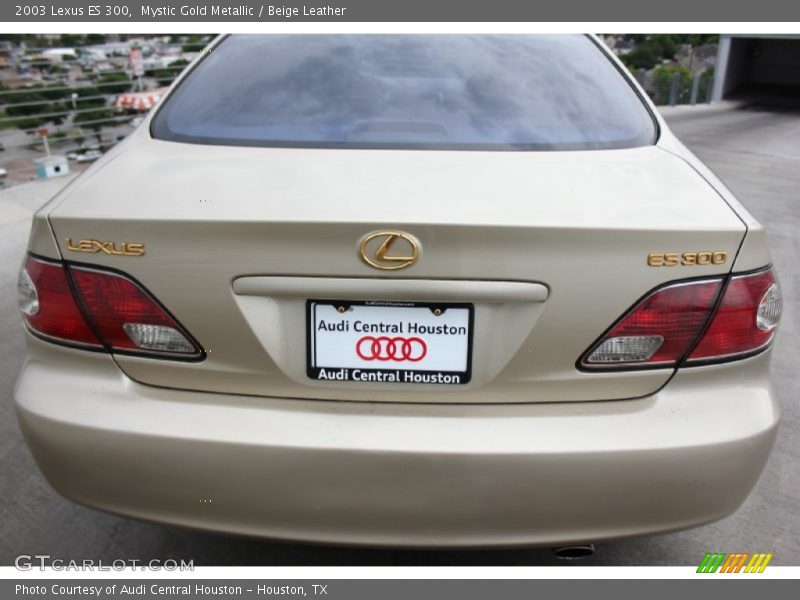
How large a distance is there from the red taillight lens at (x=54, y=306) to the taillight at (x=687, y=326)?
1.15 m

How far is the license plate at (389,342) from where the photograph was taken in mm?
1542

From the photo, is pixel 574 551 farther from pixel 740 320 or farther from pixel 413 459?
pixel 740 320

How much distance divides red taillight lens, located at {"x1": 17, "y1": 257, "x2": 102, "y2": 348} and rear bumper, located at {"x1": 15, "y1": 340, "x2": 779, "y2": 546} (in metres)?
0.08

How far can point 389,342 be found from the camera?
157 centimetres

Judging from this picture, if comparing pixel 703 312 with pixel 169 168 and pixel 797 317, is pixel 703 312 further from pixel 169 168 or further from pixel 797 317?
pixel 797 317

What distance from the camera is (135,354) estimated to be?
1.67m

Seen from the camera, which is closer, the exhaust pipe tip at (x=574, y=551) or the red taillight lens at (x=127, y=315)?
the red taillight lens at (x=127, y=315)

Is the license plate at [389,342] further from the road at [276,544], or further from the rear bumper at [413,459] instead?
the road at [276,544]

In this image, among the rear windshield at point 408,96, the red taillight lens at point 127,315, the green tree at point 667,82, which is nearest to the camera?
the red taillight lens at point 127,315

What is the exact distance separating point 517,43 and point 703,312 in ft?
4.31

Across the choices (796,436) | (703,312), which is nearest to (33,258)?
(703,312)

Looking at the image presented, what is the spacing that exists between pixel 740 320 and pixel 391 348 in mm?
796
